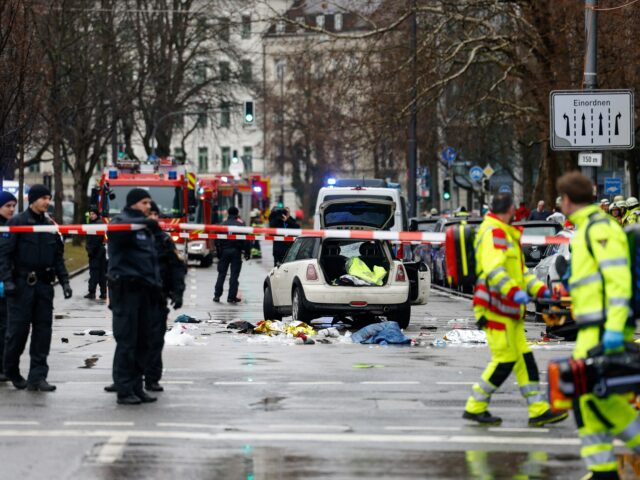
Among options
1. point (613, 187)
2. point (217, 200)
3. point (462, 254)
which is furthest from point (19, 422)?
point (217, 200)

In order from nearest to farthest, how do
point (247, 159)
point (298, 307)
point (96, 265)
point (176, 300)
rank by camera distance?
1. point (176, 300)
2. point (298, 307)
3. point (96, 265)
4. point (247, 159)

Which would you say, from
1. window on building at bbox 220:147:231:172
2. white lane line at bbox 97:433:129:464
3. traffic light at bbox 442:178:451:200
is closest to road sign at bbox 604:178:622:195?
traffic light at bbox 442:178:451:200

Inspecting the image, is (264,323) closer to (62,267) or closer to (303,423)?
(62,267)

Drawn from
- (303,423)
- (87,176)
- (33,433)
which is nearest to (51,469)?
(33,433)

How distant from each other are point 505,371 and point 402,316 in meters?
8.99

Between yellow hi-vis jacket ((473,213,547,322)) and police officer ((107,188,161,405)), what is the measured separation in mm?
2930

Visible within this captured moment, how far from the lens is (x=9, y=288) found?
12359mm

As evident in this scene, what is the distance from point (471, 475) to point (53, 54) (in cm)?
3982

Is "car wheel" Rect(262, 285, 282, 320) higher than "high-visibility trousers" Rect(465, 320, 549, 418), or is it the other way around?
"high-visibility trousers" Rect(465, 320, 549, 418)

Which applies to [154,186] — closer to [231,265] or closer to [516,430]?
[231,265]

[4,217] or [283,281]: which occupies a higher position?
[4,217]

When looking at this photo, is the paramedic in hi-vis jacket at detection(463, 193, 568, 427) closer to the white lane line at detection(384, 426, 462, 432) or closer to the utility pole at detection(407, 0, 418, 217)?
the white lane line at detection(384, 426, 462, 432)

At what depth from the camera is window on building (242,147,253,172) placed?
111m

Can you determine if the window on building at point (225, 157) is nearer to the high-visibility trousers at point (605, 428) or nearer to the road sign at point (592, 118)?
the road sign at point (592, 118)
